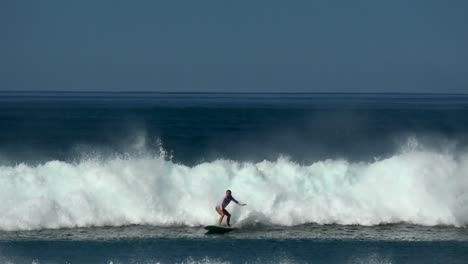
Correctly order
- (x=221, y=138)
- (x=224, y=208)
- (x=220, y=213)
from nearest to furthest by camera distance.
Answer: (x=220, y=213) → (x=224, y=208) → (x=221, y=138)

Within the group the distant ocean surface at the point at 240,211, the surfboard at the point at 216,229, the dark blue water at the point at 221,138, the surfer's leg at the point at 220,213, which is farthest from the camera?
the dark blue water at the point at 221,138

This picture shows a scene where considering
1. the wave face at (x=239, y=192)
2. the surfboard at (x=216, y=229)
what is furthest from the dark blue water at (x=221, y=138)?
the surfboard at (x=216, y=229)

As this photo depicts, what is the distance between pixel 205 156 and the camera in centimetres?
6525

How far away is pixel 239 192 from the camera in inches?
1502

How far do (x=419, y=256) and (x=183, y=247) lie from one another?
8.57 meters

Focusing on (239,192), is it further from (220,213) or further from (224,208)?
(220,213)

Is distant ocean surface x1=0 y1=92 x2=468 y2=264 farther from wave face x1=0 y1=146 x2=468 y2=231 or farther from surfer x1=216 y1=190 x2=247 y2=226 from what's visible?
surfer x1=216 y1=190 x2=247 y2=226

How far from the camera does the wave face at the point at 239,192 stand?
35656 mm

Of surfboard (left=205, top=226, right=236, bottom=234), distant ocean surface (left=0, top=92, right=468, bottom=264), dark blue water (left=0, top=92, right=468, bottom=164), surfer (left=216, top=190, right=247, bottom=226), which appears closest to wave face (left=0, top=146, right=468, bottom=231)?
distant ocean surface (left=0, top=92, right=468, bottom=264)

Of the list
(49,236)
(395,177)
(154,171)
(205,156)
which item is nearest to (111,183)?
(154,171)

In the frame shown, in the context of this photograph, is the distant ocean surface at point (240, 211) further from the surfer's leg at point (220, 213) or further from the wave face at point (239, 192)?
the surfer's leg at point (220, 213)

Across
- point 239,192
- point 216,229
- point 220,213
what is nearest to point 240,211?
point 220,213

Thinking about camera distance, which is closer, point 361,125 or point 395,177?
point 395,177

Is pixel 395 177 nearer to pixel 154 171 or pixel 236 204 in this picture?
pixel 236 204
